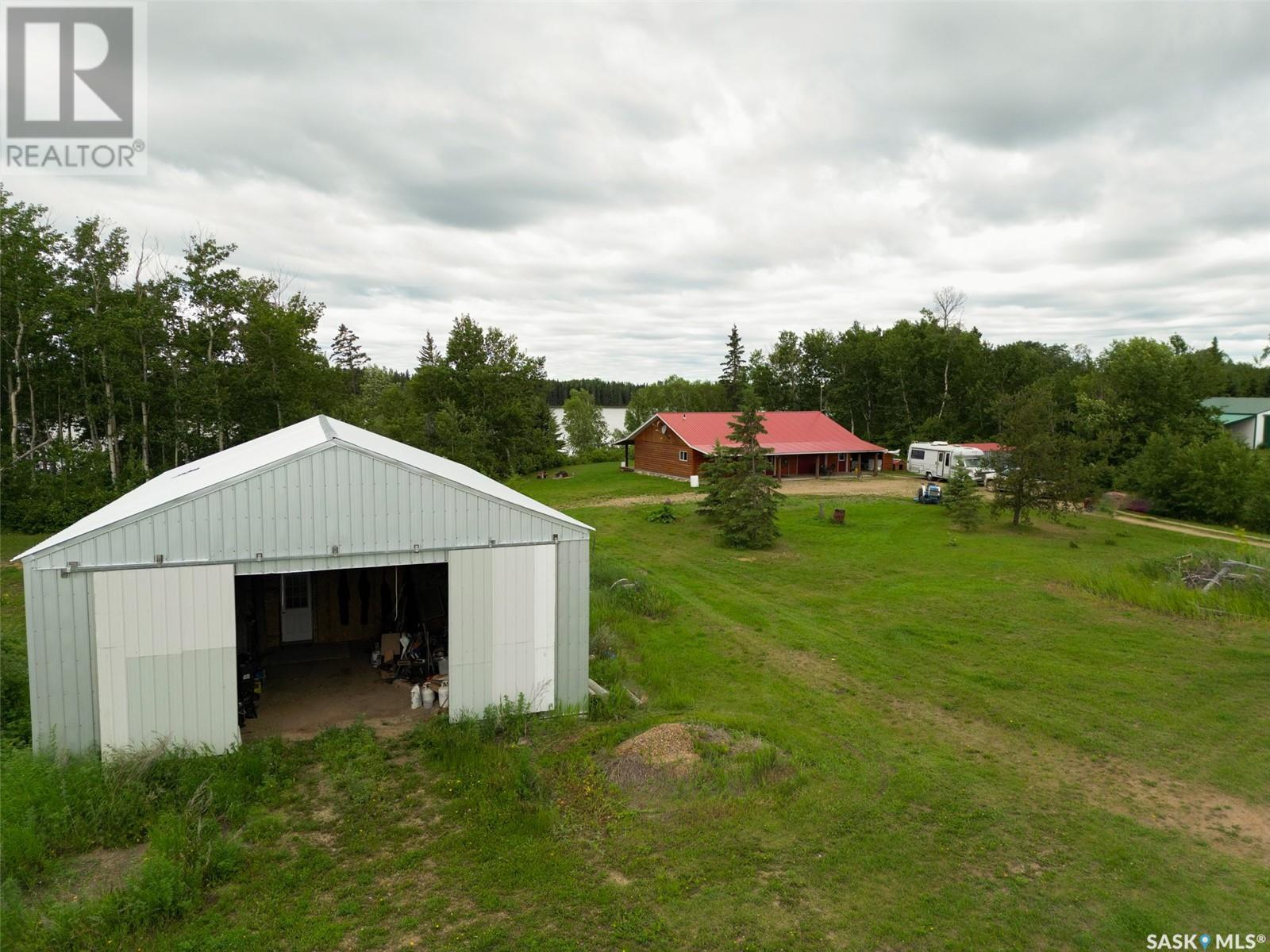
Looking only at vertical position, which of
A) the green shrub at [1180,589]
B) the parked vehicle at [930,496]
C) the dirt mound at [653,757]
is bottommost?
the dirt mound at [653,757]

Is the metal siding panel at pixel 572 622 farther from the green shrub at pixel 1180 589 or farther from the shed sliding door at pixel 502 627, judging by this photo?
the green shrub at pixel 1180 589

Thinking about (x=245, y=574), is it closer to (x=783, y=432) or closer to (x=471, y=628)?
(x=471, y=628)

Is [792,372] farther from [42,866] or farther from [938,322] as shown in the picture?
[42,866]

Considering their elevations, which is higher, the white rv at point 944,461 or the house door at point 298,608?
the white rv at point 944,461

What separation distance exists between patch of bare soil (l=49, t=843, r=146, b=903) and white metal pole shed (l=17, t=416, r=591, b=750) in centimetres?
173

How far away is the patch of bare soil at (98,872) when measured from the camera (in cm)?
640

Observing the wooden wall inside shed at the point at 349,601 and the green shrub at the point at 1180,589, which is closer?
the wooden wall inside shed at the point at 349,601

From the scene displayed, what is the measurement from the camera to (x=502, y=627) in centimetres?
1038

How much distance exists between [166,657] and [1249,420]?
2486 inches

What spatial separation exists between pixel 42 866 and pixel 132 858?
29.4 inches

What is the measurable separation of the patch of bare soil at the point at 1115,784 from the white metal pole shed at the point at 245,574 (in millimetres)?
5598

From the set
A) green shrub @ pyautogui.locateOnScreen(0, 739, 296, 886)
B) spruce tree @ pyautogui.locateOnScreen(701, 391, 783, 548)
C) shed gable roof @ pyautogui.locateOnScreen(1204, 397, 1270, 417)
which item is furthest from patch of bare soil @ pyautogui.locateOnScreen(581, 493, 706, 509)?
shed gable roof @ pyautogui.locateOnScreen(1204, 397, 1270, 417)

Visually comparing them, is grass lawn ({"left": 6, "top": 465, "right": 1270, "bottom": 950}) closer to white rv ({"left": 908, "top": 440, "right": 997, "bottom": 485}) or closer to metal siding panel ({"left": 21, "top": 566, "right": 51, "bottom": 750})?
metal siding panel ({"left": 21, "top": 566, "right": 51, "bottom": 750})

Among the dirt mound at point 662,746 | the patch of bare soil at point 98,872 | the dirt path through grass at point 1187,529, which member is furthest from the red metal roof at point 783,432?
the patch of bare soil at point 98,872
